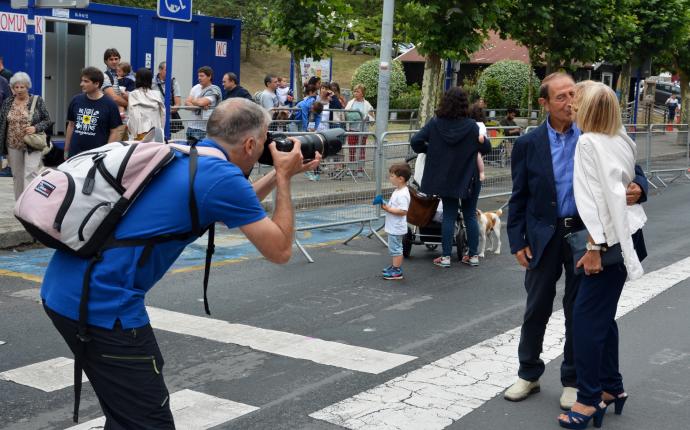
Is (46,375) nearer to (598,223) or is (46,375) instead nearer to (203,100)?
(598,223)

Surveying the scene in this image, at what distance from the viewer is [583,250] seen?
5219 mm

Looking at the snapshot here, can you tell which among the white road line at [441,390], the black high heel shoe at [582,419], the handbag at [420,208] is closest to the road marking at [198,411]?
the white road line at [441,390]

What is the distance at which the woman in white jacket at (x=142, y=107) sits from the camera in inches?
482

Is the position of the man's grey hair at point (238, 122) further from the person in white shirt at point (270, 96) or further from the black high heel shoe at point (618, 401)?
the person in white shirt at point (270, 96)

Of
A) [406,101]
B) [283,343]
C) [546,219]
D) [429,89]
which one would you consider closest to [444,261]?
[283,343]

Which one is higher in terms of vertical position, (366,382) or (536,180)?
(536,180)

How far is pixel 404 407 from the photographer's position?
5.48 m

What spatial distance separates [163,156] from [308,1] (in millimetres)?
15353

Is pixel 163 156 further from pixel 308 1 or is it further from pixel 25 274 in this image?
pixel 308 1

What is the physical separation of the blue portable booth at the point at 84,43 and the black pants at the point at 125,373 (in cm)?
1379

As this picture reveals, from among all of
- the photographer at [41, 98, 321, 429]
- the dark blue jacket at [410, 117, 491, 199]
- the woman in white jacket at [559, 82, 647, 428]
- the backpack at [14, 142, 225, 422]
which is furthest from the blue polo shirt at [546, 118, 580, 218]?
the dark blue jacket at [410, 117, 491, 199]

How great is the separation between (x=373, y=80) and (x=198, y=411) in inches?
1259

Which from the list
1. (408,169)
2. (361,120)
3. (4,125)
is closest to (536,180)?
(408,169)

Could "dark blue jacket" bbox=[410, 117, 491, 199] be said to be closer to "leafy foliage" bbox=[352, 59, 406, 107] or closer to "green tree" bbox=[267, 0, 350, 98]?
"green tree" bbox=[267, 0, 350, 98]
